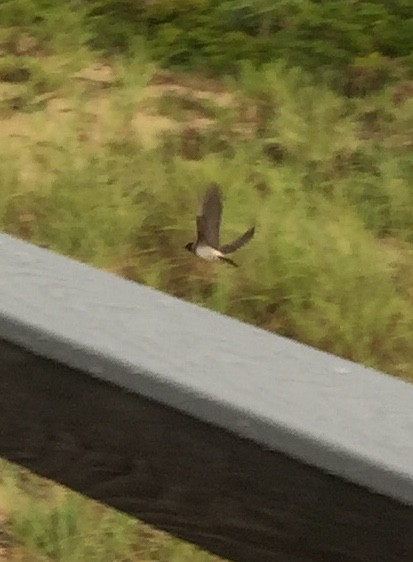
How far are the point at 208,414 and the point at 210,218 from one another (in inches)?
40.8

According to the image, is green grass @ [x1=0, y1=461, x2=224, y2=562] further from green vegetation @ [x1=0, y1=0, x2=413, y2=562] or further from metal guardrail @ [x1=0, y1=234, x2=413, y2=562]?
metal guardrail @ [x1=0, y1=234, x2=413, y2=562]

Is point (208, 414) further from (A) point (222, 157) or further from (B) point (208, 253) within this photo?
(A) point (222, 157)

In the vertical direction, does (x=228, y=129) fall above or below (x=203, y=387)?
below

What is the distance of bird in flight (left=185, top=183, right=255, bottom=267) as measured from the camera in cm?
155

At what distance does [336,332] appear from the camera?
157cm

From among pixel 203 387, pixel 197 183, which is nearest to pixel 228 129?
pixel 197 183

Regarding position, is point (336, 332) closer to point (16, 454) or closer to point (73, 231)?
point (73, 231)

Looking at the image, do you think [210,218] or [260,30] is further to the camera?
[260,30]

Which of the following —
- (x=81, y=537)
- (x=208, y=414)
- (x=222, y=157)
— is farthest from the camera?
(x=222, y=157)

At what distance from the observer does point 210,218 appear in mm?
1547

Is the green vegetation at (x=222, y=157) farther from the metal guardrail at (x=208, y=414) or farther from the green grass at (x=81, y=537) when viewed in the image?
the metal guardrail at (x=208, y=414)

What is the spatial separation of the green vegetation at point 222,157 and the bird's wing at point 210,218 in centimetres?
8

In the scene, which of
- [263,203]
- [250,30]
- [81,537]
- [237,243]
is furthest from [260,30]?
[81,537]

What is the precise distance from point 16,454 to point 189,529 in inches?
5.0
